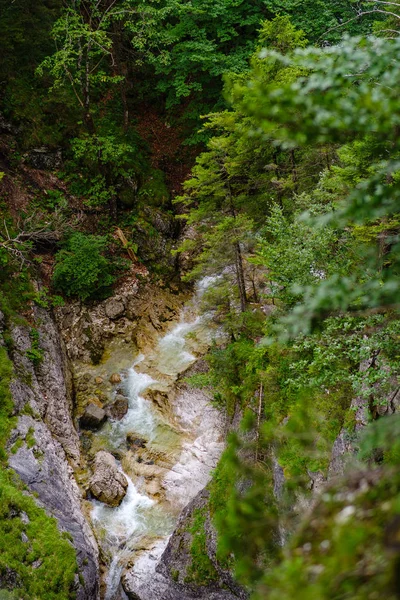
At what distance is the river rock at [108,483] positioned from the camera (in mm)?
9992

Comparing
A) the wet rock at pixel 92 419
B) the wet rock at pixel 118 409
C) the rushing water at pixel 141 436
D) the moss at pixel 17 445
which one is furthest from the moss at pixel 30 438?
the wet rock at pixel 118 409

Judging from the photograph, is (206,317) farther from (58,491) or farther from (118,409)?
(58,491)

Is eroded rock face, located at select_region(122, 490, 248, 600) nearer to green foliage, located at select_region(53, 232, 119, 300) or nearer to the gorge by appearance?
the gorge

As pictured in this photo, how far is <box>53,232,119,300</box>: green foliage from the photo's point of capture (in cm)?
1386

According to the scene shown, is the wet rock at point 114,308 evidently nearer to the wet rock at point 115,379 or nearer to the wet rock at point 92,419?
the wet rock at point 115,379

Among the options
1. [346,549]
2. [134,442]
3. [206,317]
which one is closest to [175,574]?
[134,442]

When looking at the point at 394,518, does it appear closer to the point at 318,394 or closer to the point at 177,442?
the point at 318,394

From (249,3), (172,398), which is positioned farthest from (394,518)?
(249,3)

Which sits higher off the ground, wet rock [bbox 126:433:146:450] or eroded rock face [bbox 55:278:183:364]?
eroded rock face [bbox 55:278:183:364]

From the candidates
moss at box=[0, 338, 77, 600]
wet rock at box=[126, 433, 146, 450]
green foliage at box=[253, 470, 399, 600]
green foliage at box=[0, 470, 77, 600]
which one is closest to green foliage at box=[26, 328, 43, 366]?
moss at box=[0, 338, 77, 600]

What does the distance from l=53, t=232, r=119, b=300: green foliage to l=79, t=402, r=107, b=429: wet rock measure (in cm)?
410

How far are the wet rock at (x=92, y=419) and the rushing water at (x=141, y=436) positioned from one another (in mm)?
274

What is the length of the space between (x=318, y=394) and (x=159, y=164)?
14.7m

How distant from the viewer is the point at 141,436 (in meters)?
11.6
